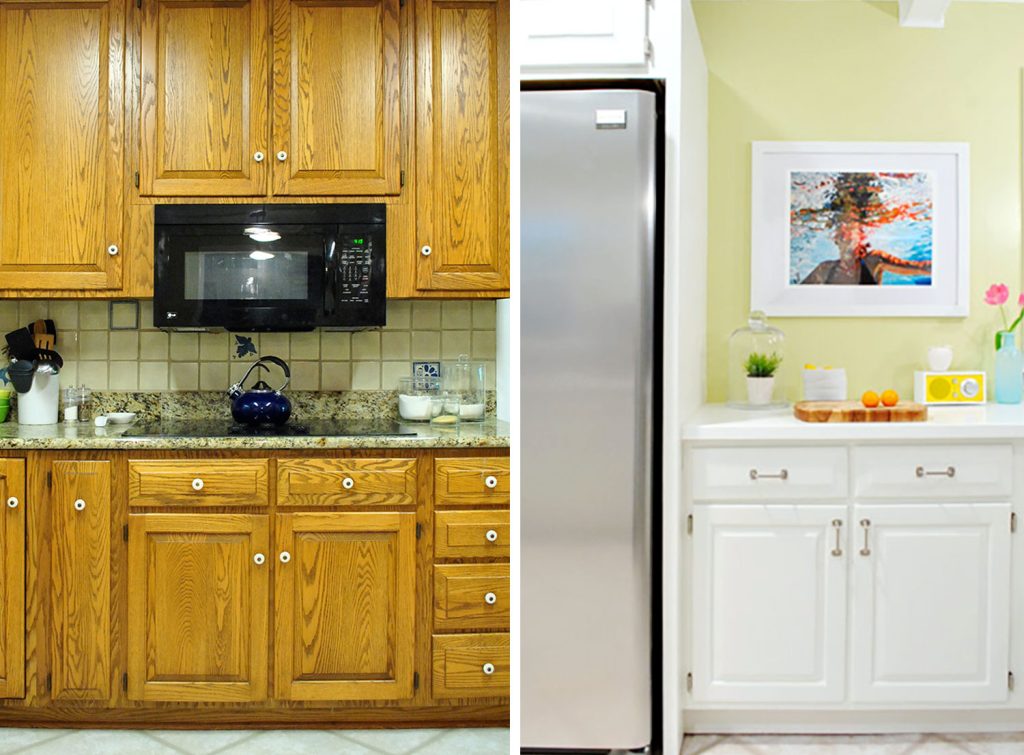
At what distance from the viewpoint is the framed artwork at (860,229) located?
2877 millimetres

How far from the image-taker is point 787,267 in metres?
2.90

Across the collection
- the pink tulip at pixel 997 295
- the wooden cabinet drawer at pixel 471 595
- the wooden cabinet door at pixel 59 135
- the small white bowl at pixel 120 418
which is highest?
the wooden cabinet door at pixel 59 135

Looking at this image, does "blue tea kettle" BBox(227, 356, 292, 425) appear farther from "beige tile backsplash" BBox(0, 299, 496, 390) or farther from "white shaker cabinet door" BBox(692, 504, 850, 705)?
"white shaker cabinet door" BBox(692, 504, 850, 705)

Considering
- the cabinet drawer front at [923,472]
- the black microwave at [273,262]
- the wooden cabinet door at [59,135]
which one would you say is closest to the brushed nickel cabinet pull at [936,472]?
the cabinet drawer front at [923,472]

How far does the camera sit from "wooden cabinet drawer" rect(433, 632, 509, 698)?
259 centimetres

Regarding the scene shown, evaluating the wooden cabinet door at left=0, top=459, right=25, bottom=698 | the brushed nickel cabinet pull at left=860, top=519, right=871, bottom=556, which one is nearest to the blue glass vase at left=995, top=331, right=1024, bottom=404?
the brushed nickel cabinet pull at left=860, top=519, right=871, bottom=556

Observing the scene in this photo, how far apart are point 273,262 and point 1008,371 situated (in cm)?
230

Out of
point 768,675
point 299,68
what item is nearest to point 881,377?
point 768,675

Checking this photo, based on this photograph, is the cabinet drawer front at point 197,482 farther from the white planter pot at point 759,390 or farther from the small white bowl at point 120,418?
the white planter pot at point 759,390

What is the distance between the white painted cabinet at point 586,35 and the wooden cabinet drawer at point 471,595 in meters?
1.38

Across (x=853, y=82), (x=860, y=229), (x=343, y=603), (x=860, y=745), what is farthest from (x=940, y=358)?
(x=343, y=603)

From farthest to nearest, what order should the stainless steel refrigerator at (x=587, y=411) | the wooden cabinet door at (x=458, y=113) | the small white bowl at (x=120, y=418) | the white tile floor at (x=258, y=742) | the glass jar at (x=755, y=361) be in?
the small white bowl at (x=120, y=418), the wooden cabinet door at (x=458, y=113), the glass jar at (x=755, y=361), the white tile floor at (x=258, y=742), the stainless steel refrigerator at (x=587, y=411)

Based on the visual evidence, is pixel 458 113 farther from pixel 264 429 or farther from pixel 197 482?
pixel 197 482

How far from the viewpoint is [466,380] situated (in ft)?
10.2
